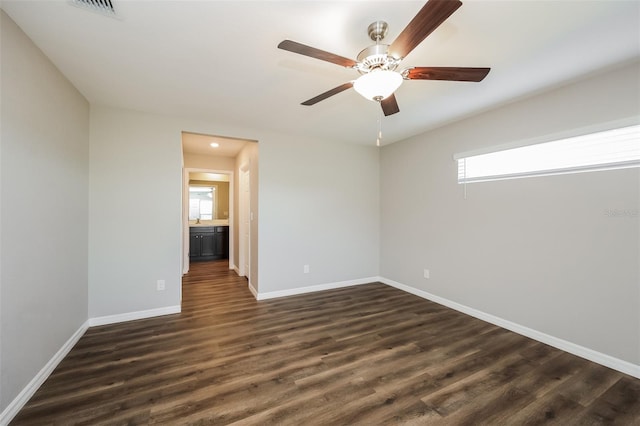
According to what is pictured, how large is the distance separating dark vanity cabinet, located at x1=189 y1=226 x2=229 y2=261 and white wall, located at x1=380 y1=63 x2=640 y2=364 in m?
5.11

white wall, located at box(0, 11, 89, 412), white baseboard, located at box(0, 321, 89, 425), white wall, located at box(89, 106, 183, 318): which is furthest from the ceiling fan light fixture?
white baseboard, located at box(0, 321, 89, 425)

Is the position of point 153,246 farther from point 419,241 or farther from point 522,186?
point 522,186

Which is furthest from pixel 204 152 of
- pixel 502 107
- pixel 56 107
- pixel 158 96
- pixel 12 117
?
pixel 502 107

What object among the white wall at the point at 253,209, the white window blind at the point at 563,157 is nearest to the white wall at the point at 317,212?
the white wall at the point at 253,209

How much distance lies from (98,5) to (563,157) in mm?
3714

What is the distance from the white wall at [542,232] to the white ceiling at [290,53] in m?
0.28

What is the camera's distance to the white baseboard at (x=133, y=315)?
2783 mm

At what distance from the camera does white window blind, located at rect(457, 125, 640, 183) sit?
2029mm

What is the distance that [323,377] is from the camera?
6.32 ft

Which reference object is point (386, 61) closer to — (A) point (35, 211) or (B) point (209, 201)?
(A) point (35, 211)

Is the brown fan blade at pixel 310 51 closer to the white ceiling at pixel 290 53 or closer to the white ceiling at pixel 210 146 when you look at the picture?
the white ceiling at pixel 290 53

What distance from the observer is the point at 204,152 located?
16.3 ft

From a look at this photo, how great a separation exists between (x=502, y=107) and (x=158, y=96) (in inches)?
144

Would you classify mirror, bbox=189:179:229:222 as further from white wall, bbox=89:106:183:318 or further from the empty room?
white wall, bbox=89:106:183:318
